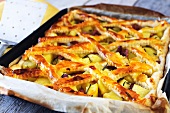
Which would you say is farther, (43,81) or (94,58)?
(94,58)

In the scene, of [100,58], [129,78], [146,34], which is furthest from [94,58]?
[146,34]

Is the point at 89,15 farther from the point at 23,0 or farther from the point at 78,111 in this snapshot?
the point at 78,111

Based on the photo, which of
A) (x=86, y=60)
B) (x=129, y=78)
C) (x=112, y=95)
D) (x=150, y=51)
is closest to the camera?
(x=112, y=95)

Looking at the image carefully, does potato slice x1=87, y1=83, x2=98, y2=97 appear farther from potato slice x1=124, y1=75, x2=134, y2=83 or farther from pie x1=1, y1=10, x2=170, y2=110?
potato slice x1=124, y1=75, x2=134, y2=83

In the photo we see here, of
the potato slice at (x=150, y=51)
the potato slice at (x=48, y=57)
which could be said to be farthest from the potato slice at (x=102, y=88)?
the potato slice at (x=150, y=51)

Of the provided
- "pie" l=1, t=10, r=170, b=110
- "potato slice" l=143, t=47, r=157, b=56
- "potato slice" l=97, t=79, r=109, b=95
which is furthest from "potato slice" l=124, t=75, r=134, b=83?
"potato slice" l=143, t=47, r=157, b=56

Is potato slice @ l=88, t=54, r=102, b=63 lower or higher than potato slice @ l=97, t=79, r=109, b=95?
higher

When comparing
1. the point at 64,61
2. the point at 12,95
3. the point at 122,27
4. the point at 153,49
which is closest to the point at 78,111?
the point at 12,95

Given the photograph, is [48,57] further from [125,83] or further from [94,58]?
[125,83]
